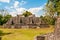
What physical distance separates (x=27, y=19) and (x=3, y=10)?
43.6 m

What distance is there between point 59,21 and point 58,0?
153 ft

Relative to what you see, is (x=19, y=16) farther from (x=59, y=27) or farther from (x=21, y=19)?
(x=59, y=27)

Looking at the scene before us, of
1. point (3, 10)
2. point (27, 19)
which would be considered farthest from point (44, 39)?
point (3, 10)

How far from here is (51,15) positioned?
7944 centimetres

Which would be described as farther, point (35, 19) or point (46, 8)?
point (35, 19)

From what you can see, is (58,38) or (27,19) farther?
(27,19)

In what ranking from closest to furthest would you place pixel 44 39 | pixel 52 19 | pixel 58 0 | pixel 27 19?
pixel 44 39
pixel 58 0
pixel 52 19
pixel 27 19

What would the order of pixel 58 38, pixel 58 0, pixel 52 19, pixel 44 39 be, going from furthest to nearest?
pixel 52 19 < pixel 58 0 < pixel 44 39 < pixel 58 38

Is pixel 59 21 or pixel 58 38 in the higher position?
pixel 59 21

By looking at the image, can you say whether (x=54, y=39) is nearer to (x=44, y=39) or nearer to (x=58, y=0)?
(x=44, y=39)

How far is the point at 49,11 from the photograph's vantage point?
259 feet

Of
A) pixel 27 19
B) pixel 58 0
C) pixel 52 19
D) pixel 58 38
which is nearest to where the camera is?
pixel 58 38

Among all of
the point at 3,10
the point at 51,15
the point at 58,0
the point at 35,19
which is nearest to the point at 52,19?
the point at 51,15

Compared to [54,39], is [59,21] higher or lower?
higher
